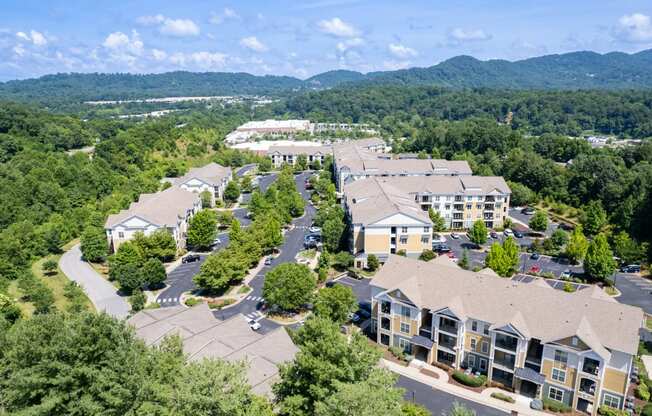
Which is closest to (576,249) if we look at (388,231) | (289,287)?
(388,231)

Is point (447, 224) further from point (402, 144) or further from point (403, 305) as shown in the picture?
point (402, 144)

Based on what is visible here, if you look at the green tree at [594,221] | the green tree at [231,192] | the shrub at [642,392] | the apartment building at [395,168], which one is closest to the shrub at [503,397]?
the shrub at [642,392]

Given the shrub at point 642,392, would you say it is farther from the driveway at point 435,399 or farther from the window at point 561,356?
the driveway at point 435,399

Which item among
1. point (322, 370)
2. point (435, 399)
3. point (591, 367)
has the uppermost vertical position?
point (322, 370)

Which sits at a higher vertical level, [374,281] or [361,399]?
[361,399]

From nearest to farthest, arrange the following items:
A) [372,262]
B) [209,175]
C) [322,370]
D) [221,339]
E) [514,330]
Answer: [322,370]
[514,330]
[221,339]
[372,262]
[209,175]

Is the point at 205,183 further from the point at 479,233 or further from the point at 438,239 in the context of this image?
the point at 479,233

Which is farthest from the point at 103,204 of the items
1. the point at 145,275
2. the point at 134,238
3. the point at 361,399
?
the point at 361,399
